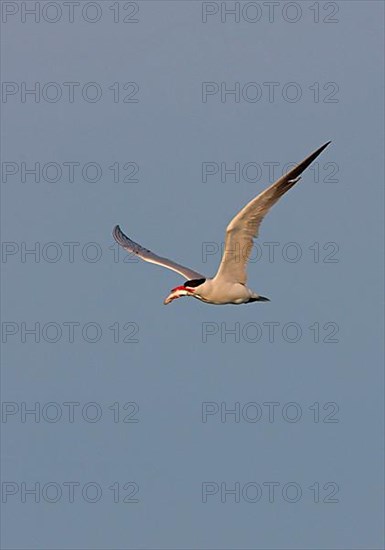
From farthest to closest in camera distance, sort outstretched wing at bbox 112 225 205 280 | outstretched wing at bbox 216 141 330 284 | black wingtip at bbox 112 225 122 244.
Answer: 1. black wingtip at bbox 112 225 122 244
2. outstretched wing at bbox 112 225 205 280
3. outstretched wing at bbox 216 141 330 284

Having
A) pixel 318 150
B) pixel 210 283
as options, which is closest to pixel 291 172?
pixel 318 150

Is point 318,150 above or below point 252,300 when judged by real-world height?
above

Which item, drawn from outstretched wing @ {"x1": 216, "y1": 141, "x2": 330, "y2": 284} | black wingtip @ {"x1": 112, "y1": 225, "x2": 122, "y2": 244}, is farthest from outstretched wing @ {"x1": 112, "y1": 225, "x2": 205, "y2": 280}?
outstretched wing @ {"x1": 216, "y1": 141, "x2": 330, "y2": 284}

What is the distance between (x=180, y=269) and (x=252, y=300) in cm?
416

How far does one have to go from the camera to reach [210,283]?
4172 centimetres

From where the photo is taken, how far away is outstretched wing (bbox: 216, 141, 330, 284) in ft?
128

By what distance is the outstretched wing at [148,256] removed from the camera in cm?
4547

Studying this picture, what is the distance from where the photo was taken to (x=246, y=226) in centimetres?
3988

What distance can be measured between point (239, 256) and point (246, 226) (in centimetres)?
123

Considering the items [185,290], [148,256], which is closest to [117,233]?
[148,256]

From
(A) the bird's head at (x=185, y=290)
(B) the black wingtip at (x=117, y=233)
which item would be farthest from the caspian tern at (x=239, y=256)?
(B) the black wingtip at (x=117, y=233)

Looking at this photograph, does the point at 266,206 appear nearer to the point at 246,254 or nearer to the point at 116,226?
the point at 246,254

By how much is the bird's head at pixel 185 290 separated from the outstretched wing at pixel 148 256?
2.27 metres

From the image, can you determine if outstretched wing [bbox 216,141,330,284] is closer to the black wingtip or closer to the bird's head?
the bird's head
